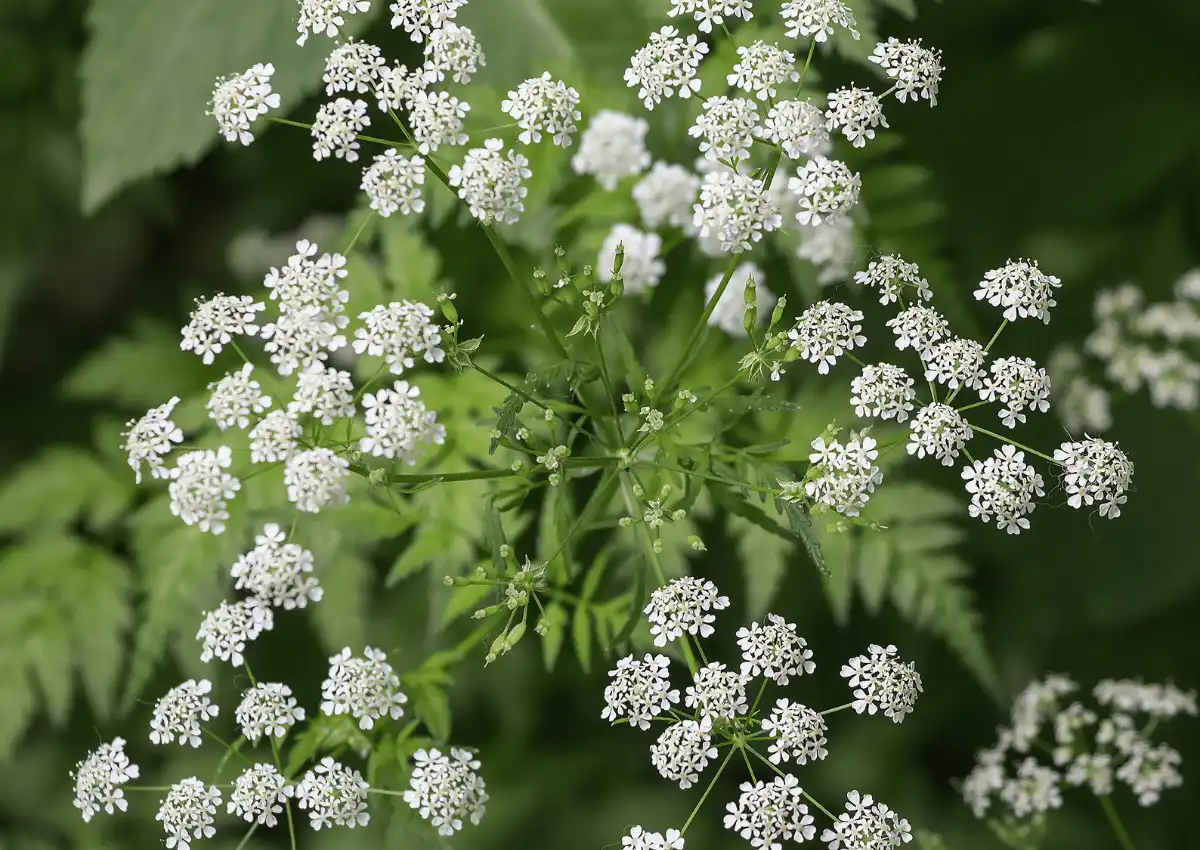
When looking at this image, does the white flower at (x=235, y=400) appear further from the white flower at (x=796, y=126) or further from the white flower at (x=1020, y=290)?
the white flower at (x=1020, y=290)

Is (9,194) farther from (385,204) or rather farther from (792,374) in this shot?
(792,374)

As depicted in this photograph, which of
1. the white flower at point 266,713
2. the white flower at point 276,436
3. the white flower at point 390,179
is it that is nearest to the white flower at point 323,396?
the white flower at point 276,436

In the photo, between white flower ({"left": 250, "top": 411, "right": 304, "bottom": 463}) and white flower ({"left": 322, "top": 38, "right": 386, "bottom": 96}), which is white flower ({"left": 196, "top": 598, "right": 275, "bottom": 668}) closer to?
white flower ({"left": 250, "top": 411, "right": 304, "bottom": 463})

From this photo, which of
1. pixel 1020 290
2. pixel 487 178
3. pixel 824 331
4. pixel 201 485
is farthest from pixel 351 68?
pixel 1020 290

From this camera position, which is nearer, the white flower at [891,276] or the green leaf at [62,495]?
the white flower at [891,276]

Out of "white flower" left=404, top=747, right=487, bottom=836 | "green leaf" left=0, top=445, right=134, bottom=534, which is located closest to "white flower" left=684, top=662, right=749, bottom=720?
"white flower" left=404, top=747, right=487, bottom=836
